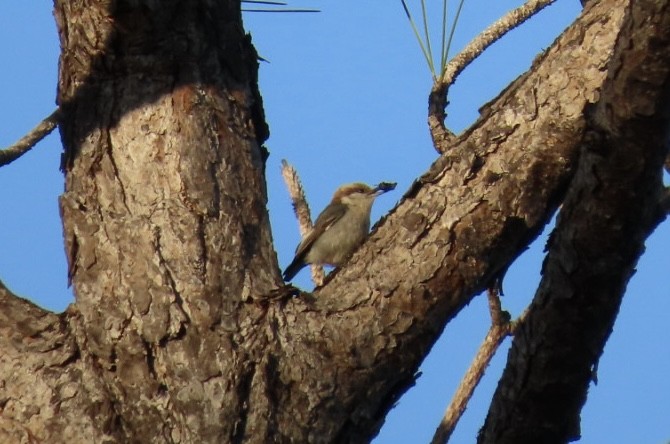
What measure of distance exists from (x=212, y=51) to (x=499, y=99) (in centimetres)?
86

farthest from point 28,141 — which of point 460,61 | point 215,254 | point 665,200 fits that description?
point 665,200

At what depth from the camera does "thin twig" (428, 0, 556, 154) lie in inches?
145

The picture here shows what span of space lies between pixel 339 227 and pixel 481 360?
3.27 m

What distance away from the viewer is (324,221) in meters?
6.74

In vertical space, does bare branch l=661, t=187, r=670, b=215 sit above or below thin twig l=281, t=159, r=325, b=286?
below

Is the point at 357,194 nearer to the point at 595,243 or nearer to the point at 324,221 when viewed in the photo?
the point at 324,221

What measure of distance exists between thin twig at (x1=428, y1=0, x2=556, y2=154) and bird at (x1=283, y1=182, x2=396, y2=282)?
2.13m

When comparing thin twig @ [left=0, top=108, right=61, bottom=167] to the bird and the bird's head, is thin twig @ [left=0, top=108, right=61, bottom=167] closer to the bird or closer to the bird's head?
the bird

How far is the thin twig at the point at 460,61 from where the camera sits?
3691 mm

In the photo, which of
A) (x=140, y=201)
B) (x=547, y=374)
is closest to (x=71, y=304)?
(x=140, y=201)

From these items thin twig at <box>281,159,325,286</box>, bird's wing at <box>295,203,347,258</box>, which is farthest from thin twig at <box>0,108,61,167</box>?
bird's wing at <box>295,203,347,258</box>

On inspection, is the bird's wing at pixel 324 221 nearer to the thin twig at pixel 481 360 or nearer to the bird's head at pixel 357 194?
the bird's head at pixel 357 194

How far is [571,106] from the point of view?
2.88 meters

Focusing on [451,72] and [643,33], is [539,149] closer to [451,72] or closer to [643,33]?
[643,33]
